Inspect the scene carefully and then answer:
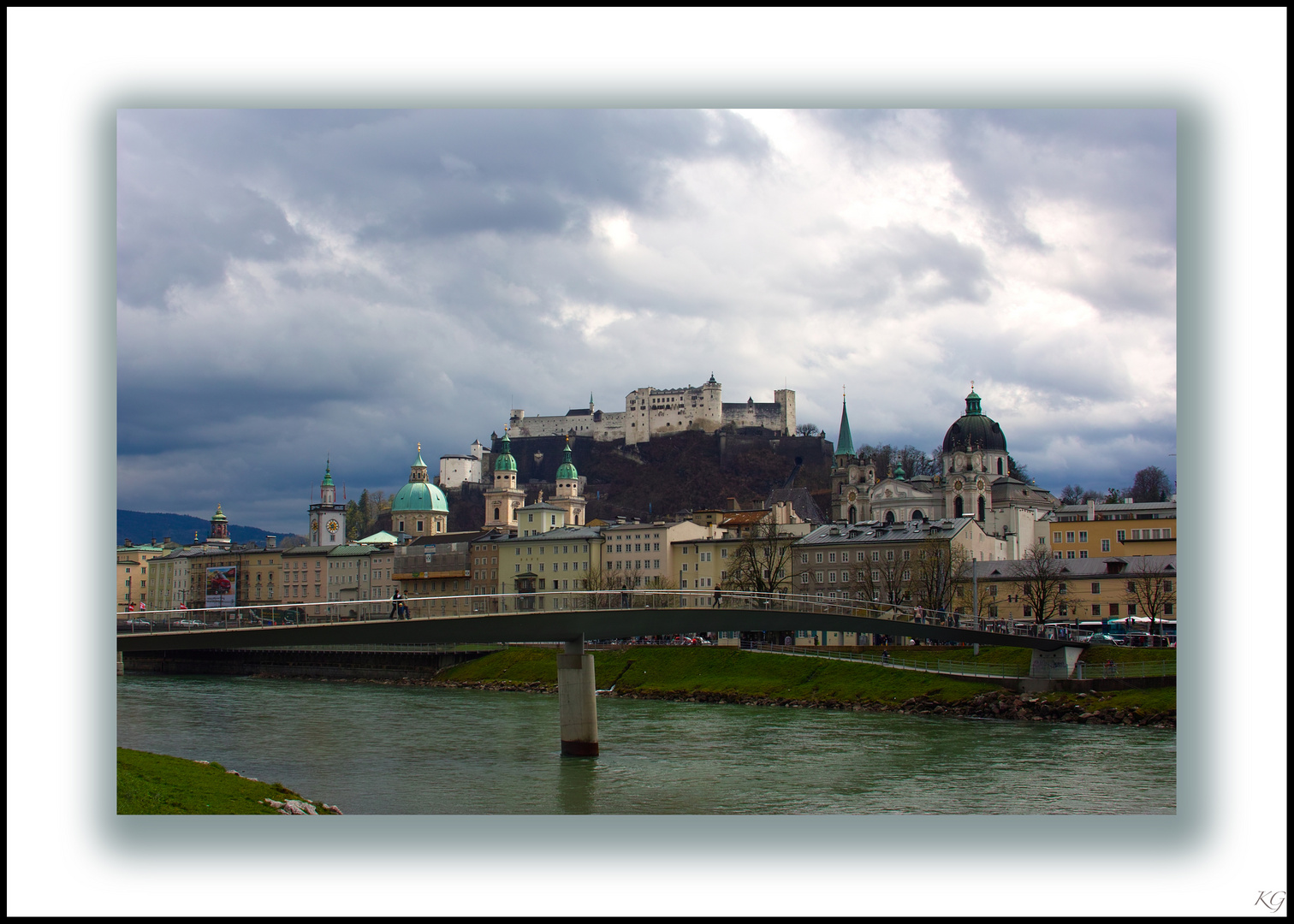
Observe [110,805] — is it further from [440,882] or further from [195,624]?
[195,624]

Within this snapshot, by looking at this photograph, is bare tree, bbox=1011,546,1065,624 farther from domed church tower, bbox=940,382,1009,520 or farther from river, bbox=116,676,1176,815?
domed church tower, bbox=940,382,1009,520

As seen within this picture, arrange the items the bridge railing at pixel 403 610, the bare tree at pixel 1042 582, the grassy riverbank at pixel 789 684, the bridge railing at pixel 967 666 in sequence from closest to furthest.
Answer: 1. the bridge railing at pixel 403 610
2. the grassy riverbank at pixel 789 684
3. the bridge railing at pixel 967 666
4. the bare tree at pixel 1042 582

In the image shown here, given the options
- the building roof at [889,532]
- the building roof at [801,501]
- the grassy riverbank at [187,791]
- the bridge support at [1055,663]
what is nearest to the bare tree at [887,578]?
the building roof at [889,532]

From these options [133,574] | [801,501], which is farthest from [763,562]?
[133,574]

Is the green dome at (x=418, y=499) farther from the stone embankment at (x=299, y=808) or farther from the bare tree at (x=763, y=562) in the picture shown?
the stone embankment at (x=299, y=808)

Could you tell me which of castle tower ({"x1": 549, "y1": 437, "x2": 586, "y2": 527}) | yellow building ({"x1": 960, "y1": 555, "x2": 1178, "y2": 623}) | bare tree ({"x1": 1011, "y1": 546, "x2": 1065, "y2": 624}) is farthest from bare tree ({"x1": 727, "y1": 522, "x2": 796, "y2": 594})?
castle tower ({"x1": 549, "y1": 437, "x2": 586, "y2": 527})

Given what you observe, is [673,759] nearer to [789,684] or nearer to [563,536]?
[789,684]

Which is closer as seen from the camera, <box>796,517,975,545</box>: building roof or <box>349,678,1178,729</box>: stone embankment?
<box>349,678,1178,729</box>: stone embankment
